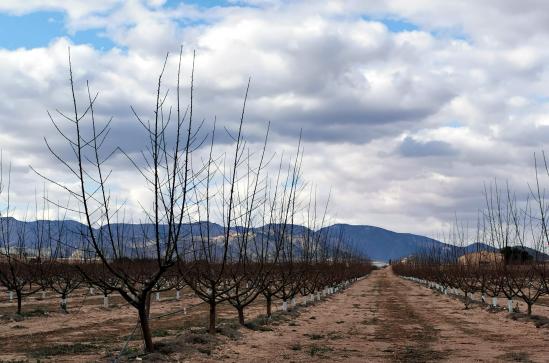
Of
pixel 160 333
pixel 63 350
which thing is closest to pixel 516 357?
pixel 160 333

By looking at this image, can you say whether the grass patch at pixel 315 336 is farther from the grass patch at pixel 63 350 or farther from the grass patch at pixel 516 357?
the grass patch at pixel 63 350

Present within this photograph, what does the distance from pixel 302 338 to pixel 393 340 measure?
2.65 metres

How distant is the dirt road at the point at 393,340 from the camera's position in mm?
13459

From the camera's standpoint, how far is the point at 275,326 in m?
19.8

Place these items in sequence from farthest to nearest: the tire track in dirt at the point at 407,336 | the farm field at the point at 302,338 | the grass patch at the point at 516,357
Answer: the tire track in dirt at the point at 407,336, the farm field at the point at 302,338, the grass patch at the point at 516,357

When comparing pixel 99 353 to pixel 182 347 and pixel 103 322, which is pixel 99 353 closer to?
pixel 182 347

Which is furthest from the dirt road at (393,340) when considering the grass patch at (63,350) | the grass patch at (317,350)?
the grass patch at (63,350)

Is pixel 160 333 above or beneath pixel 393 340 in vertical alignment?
above

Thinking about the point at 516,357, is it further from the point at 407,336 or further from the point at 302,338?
the point at 302,338

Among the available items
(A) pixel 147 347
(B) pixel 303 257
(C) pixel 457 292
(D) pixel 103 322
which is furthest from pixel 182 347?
(C) pixel 457 292

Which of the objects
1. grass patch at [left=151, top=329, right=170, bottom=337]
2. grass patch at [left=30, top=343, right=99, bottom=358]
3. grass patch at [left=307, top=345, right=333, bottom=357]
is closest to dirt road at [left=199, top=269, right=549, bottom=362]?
grass patch at [left=307, top=345, right=333, bottom=357]

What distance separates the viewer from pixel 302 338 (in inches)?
674

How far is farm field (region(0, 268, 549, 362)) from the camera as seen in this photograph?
525 inches

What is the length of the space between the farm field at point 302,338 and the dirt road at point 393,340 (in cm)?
2
